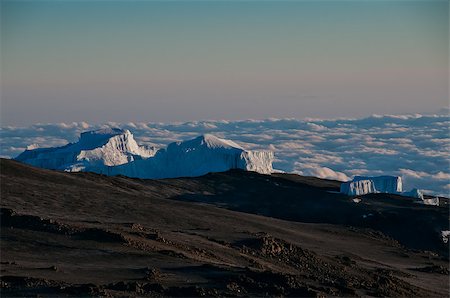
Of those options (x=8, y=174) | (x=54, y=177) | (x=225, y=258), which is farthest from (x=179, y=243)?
(x=54, y=177)

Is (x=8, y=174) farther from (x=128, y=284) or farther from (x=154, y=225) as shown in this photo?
(x=128, y=284)

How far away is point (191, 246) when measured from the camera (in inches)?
1930

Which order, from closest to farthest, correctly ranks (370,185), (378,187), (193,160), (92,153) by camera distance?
1. (370,185)
2. (378,187)
3. (193,160)
4. (92,153)

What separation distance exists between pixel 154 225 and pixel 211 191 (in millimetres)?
51968

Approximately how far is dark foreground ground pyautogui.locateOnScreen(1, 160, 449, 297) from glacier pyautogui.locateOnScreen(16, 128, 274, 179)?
49259mm

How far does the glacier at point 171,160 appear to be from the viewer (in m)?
150

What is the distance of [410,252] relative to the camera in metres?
76.4

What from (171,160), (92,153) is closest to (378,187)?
(171,160)

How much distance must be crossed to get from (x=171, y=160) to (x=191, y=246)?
364 feet

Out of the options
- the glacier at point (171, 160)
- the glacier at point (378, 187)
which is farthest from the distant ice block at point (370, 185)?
the glacier at point (171, 160)

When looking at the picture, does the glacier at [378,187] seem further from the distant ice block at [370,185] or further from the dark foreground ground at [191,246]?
the dark foreground ground at [191,246]

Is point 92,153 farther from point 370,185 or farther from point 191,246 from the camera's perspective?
point 191,246

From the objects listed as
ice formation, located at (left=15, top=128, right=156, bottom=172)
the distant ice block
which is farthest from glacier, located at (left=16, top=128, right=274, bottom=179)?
the distant ice block

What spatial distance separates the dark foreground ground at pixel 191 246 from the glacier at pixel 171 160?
49259 mm
